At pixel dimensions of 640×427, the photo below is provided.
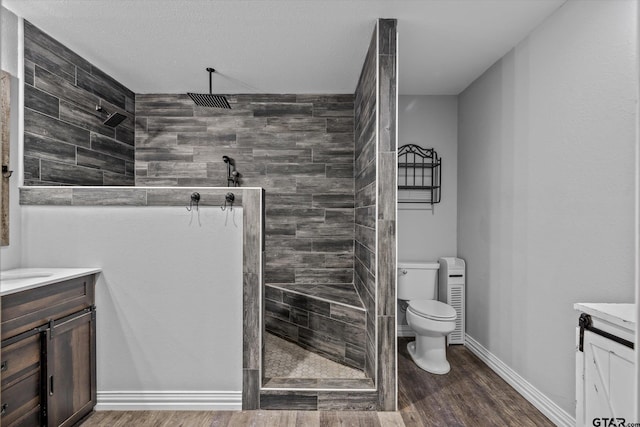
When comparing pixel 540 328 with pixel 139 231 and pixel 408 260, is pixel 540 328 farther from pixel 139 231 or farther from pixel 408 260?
pixel 139 231

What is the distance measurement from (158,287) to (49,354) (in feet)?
2.21

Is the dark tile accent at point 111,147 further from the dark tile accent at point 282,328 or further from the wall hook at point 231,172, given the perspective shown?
the dark tile accent at point 282,328

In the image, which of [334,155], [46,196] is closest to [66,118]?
[46,196]

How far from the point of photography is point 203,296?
2.57 metres

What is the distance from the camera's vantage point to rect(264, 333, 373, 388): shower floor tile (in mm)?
2641

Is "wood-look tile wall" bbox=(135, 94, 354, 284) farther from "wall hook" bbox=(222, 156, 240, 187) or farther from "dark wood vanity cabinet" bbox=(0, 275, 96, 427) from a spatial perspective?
"dark wood vanity cabinet" bbox=(0, 275, 96, 427)

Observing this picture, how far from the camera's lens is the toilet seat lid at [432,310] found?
3.04 meters

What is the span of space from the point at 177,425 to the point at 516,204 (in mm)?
2794

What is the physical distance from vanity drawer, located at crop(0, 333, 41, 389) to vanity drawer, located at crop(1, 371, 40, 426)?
0.04m

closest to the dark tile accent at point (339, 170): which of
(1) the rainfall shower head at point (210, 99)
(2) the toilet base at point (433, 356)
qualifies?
(1) the rainfall shower head at point (210, 99)

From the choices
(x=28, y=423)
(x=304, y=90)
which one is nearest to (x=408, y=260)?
(x=304, y=90)

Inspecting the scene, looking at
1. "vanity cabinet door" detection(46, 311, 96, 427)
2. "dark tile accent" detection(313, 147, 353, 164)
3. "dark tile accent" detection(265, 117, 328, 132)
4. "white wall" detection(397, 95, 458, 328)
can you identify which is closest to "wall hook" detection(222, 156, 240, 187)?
"dark tile accent" detection(265, 117, 328, 132)

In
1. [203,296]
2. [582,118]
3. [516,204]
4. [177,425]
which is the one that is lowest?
[177,425]

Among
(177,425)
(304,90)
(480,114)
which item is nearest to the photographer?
(177,425)
